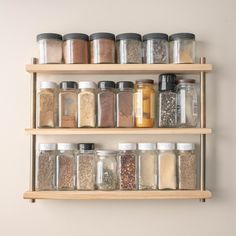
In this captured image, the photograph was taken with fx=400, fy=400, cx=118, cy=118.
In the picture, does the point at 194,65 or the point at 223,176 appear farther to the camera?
the point at 223,176

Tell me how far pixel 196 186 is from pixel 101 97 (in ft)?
1.61

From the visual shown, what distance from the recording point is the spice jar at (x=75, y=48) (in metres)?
1.46

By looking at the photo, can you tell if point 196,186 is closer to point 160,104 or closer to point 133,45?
point 160,104

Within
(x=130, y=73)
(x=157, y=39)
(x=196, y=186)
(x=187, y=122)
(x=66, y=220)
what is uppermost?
(x=157, y=39)

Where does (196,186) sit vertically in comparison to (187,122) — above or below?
below

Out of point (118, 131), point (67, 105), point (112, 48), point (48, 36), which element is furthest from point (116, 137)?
point (48, 36)

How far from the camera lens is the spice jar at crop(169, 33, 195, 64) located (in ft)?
4.81

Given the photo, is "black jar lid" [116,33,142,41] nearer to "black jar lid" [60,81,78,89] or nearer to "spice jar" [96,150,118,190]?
"black jar lid" [60,81,78,89]

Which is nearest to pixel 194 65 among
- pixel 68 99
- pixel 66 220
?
pixel 68 99

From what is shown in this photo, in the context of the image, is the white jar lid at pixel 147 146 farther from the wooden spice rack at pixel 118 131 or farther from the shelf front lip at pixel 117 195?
the shelf front lip at pixel 117 195

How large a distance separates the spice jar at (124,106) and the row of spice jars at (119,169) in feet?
0.27

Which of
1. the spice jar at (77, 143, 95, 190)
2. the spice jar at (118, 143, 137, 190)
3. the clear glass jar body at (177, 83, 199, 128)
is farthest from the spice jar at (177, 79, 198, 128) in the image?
the spice jar at (77, 143, 95, 190)

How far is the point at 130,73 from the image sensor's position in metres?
1.54

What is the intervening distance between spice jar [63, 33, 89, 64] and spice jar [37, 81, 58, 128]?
0.38ft
